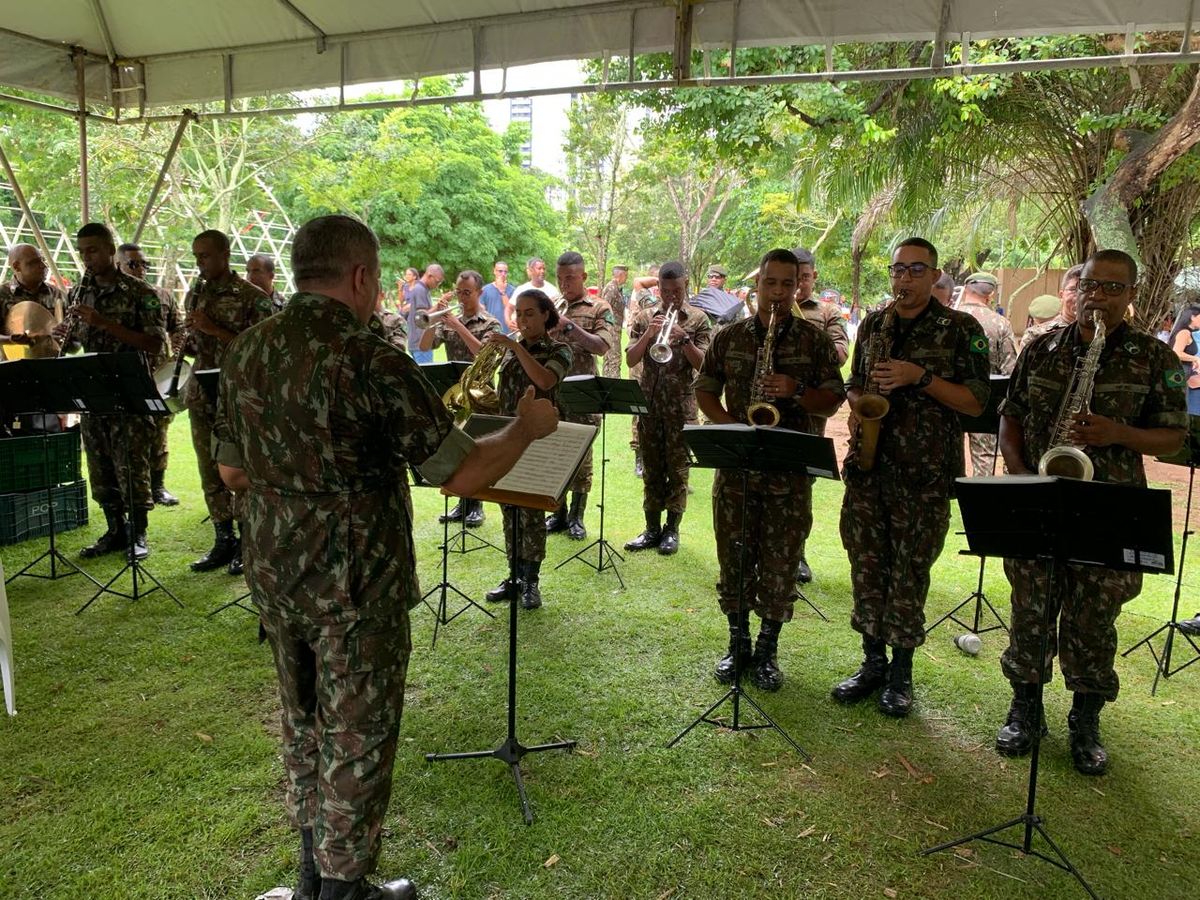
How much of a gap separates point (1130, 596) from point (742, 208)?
2479 cm

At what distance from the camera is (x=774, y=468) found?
396 centimetres

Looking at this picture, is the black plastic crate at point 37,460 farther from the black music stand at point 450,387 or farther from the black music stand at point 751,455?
the black music stand at point 751,455

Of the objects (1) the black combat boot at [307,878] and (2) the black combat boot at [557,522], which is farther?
(2) the black combat boot at [557,522]

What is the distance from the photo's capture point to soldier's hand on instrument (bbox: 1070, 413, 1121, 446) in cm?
354

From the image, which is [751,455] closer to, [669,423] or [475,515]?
[669,423]

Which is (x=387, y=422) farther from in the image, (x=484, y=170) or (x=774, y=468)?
(x=484, y=170)

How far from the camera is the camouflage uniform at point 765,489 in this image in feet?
14.6

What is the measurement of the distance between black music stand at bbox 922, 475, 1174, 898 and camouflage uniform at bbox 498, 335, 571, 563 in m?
3.10

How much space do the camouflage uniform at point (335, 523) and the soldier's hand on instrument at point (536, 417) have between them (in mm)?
208

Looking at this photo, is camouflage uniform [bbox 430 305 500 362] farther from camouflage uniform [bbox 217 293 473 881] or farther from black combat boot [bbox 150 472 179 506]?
camouflage uniform [bbox 217 293 473 881]

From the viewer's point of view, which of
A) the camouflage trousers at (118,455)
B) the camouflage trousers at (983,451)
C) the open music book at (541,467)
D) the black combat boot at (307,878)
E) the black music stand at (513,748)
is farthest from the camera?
the camouflage trousers at (983,451)

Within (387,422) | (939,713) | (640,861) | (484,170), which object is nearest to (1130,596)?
(939,713)

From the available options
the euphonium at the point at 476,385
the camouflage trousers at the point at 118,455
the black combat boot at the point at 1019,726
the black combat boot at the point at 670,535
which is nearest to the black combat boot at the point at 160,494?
the camouflage trousers at the point at 118,455

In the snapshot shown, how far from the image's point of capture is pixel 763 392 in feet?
14.3
